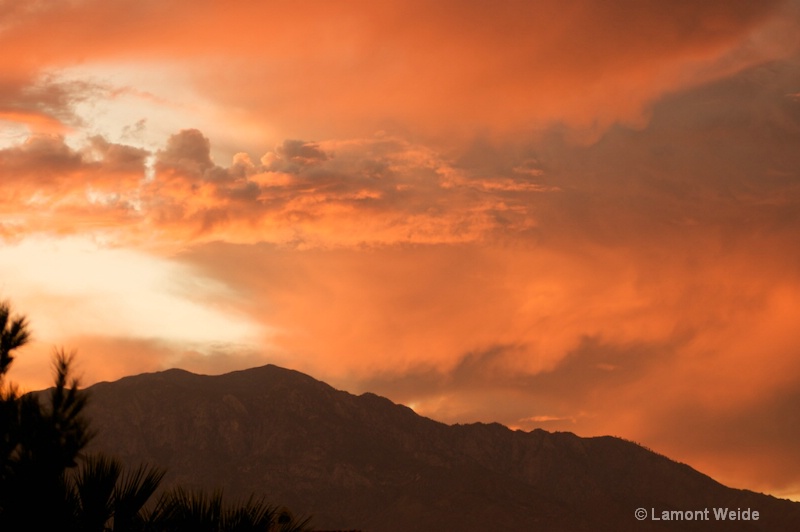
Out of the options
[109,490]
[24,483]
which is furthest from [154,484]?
[24,483]

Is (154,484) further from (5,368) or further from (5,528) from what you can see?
(5,368)

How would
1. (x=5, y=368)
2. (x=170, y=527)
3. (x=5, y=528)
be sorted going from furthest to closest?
(x=5, y=368)
(x=170, y=527)
(x=5, y=528)

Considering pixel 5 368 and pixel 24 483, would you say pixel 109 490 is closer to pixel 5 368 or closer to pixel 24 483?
pixel 24 483

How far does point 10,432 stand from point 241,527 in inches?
198

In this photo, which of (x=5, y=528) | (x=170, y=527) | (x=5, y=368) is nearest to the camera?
(x=5, y=528)

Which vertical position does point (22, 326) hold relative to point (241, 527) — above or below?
above

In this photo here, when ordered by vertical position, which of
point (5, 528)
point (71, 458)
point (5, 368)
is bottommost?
point (5, 528)

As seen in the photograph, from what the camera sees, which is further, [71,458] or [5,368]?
[5,368]

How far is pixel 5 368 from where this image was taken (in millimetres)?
21328

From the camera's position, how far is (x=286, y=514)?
2136 cm

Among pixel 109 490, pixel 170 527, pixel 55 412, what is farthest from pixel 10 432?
pixel 170 527

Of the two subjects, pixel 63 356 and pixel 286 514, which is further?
pixel 286 514

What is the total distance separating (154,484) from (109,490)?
92cm

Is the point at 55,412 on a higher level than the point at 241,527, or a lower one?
higher
